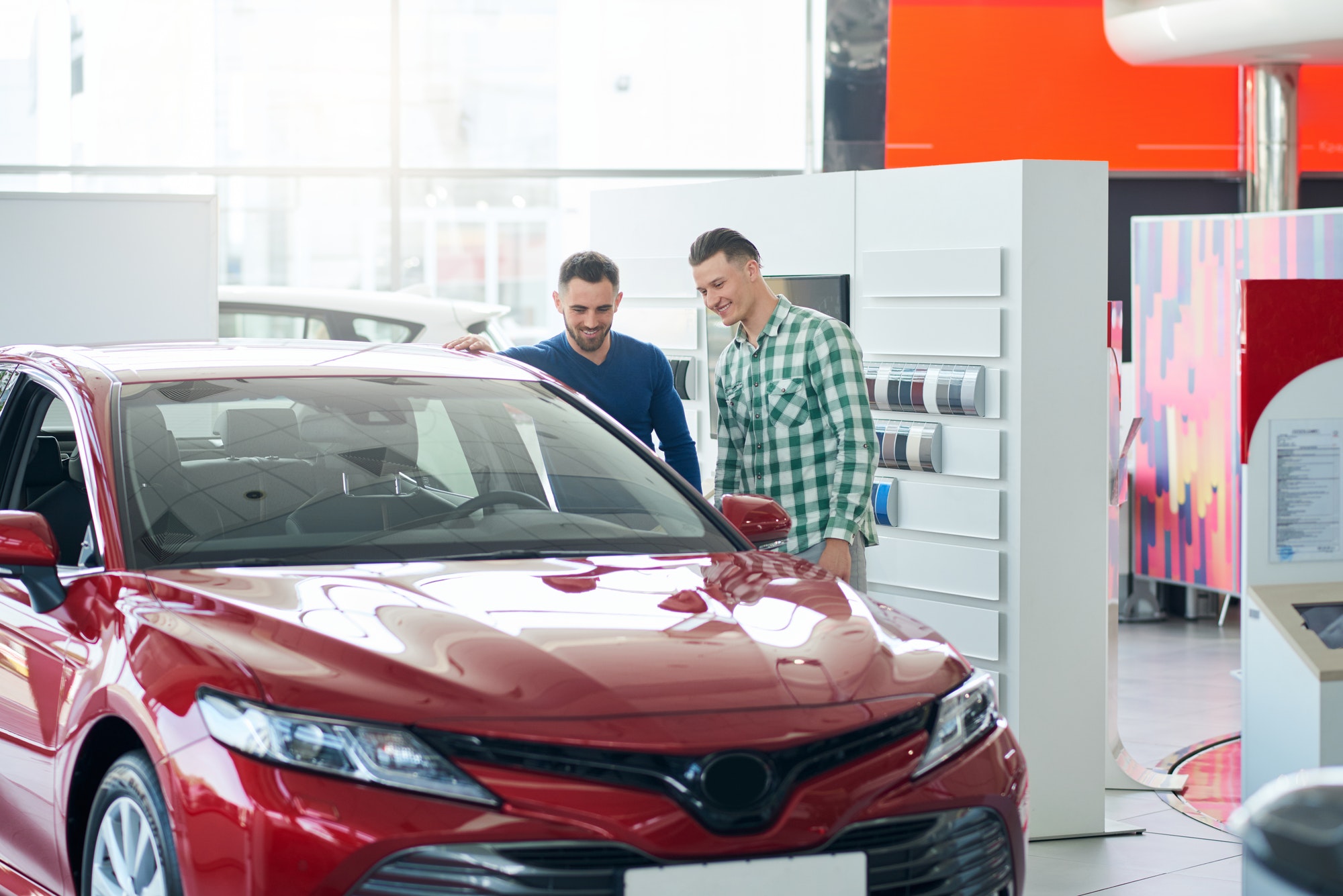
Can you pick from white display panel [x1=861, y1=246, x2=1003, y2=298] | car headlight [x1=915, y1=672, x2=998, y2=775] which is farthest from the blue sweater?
car headlight [x1=915, y1=672, x2=998, y2=775]

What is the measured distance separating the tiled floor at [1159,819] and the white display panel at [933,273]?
1512 mm

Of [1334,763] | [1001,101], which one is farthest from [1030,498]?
[1001,101]

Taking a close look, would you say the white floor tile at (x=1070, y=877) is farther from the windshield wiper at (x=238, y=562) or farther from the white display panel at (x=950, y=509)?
the windshield wiper at (x=238, y=562)

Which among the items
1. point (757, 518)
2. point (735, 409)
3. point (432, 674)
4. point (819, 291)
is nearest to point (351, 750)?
point (432, 674)

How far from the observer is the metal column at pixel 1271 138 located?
9.10m

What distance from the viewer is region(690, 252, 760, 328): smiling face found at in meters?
3.95

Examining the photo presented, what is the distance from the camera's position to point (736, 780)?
2062 mm

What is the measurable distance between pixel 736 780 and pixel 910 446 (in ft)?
8.97

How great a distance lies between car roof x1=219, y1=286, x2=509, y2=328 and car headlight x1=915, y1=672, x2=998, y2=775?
5116 mm

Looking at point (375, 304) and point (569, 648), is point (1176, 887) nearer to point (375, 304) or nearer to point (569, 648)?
point (569, 648)

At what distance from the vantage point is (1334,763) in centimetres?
398

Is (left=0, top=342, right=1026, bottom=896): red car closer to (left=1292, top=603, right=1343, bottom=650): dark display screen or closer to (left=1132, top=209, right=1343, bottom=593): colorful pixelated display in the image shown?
(left=1292, top=603, right=1343, bottom=650): dark display screen

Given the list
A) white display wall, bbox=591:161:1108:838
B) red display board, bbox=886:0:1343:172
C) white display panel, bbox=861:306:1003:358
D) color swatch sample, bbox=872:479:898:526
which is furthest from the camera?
red display board, bbox=886:0:1343:172

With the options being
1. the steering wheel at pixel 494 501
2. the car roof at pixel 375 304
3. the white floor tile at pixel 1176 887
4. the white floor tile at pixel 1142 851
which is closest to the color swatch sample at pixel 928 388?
the white floor tile at pixel 1142 851
